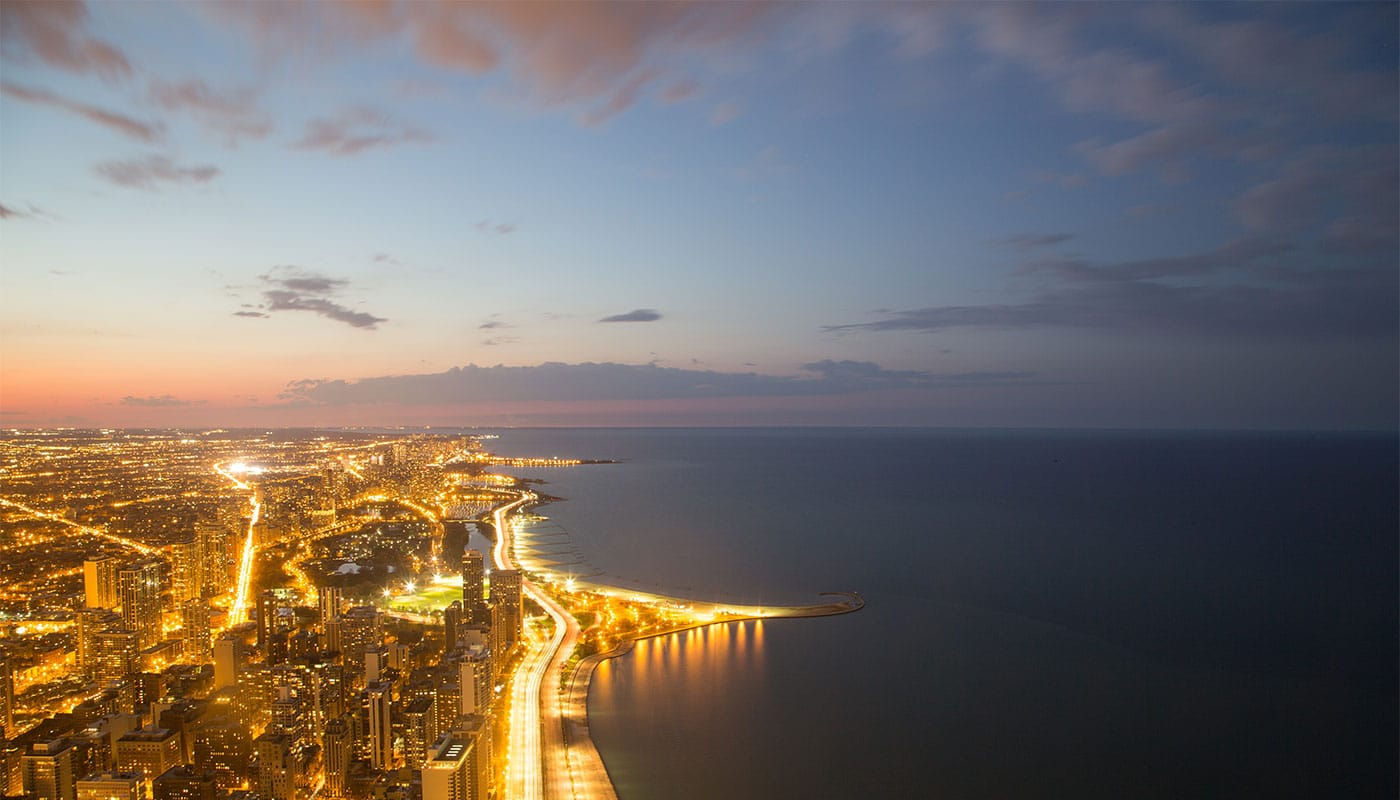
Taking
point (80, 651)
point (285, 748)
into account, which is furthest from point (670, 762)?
point (80, 651)

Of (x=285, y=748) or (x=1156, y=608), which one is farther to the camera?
(x=1156, y=608)

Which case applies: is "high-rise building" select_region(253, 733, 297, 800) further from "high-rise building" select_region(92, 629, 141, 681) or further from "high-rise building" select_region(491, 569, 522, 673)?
"high-rise building" select_region(92, 629, 141, 681)

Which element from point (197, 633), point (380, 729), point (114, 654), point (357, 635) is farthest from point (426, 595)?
point (380, 729)

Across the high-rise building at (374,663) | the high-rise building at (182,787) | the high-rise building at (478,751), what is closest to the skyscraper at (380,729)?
the high-rise building at (374,663)

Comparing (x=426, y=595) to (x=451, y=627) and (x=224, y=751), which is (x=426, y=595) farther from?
(x=224, y=751)

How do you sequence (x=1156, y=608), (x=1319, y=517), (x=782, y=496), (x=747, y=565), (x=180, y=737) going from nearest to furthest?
1. (x=180, y=737)
2. (x=1156, y=608)
3. (x=747, y=565)
4. (x=1319, y=517)
5. (x=782, y=496)

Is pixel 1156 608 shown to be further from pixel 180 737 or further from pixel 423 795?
pixel 180 737
